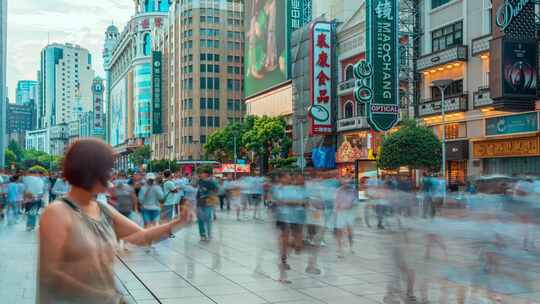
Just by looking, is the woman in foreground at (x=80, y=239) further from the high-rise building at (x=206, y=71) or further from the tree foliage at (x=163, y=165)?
the high-rise building at (x=206, y=71)

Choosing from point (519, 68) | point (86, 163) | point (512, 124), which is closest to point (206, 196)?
point (86, 163)

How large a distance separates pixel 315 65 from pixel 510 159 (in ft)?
72.9

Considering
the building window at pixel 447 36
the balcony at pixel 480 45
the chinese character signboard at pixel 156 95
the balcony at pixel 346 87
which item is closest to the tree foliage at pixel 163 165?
the chinese character signboard at pixel 156 95

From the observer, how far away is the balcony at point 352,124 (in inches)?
1875

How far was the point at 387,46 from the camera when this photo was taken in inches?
1572

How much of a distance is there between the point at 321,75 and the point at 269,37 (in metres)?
20.9

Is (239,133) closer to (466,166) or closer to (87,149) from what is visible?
(466,166)

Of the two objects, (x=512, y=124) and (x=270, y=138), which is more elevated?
(x=270, y=138)

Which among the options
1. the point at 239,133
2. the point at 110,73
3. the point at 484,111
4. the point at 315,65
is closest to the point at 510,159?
the point at 484,111

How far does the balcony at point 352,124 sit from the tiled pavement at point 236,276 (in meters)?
32.8

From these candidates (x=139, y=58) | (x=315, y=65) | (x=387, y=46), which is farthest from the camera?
(x=139, y=58)

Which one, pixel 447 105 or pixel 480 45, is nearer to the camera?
pixel 480 45

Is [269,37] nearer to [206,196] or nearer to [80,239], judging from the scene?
[206,196]

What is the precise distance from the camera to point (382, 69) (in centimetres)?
4000
